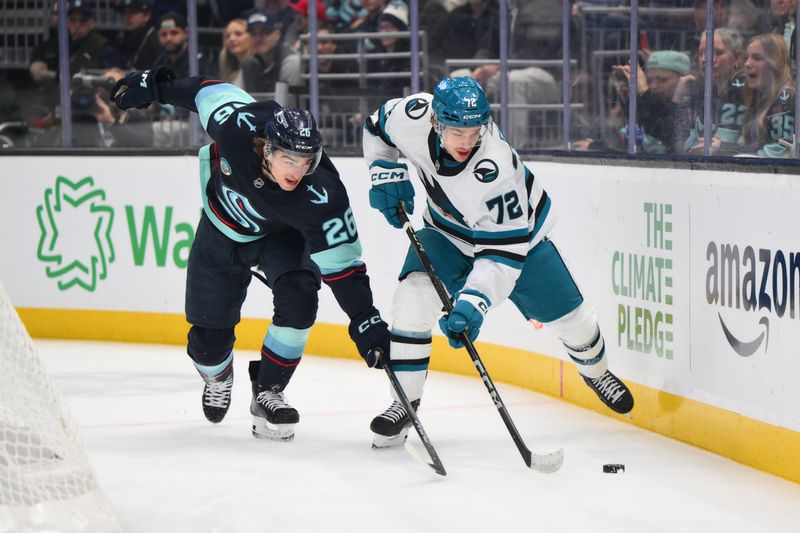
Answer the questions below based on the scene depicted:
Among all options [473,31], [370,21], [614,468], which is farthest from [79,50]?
[614,468]

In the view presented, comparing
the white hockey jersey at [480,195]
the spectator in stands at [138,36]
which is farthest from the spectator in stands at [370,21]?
the white hockey jersey at [480,195]

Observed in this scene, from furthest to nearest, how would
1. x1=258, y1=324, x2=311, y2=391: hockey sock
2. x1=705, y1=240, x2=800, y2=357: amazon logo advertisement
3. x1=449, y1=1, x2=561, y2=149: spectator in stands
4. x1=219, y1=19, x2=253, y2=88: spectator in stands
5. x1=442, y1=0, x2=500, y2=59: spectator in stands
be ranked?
x1=219, y1=19, x2=253, y2=88: spectator in stands
x1=442, y1=0, x2=500, y2=59: spectator in stands
x1=449, y1=1, x2=561, y2=149: spectator in stands
x1=258, y1=324, x2=311, y2=391: hockey sock
x1=705, y1=240, x2=800, y2=357: amazon logo advertisement

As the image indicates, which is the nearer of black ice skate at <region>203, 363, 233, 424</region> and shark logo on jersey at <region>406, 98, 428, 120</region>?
shark logo on jersey at <region>406, 98, 428, 120</region>

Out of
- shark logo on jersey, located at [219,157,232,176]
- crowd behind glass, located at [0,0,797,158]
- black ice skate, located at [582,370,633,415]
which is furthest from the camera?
crowd behind glass, located at [0,0,797,158]

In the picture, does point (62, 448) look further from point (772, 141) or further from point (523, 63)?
point (523, 63)

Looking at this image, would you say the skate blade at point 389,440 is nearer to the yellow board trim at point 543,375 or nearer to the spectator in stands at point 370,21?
the yellow board trim at point 543,375

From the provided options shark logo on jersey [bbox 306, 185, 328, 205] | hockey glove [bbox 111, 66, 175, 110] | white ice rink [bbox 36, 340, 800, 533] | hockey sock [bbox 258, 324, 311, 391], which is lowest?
white ice rink [bbox 36, 340, 800, 533]

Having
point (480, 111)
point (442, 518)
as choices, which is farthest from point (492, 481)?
point (480, 111)

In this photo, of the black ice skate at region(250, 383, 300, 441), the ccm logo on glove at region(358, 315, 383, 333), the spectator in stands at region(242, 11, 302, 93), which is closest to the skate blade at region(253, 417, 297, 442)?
the black ice skate at region(250, 383, 300, 441)

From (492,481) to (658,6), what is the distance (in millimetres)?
2000

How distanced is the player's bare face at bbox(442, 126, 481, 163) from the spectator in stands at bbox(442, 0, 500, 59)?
2.20 metres

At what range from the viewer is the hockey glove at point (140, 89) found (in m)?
4.10

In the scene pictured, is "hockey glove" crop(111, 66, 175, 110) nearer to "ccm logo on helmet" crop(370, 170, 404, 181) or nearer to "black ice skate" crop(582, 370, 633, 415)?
"ccm logo on helmet" crop(370, 170, 404, 181)

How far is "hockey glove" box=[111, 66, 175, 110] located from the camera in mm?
4098
